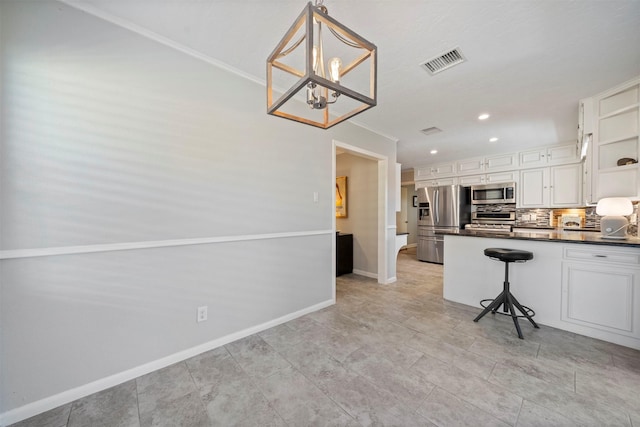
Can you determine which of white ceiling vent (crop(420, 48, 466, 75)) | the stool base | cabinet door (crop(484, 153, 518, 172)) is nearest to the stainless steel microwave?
cabinet door (crop(484, 153, 518, 172))

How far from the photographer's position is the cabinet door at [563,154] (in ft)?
13.8

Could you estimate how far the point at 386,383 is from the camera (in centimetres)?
165

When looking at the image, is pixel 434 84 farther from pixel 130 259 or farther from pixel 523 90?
pixel 130 259

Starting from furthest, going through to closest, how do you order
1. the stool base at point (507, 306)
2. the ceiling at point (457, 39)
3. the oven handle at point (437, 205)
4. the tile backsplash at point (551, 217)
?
1. the oven handle at point (437, 205)
2. the tile backsplash at point (551, 217)
3. the stool base at point (507, 306)
4. the ceiling at point (457, 39)

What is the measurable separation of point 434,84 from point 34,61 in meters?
3.03

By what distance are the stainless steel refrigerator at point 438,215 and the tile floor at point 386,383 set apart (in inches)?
126

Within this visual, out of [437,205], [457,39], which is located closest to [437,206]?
[437,205]

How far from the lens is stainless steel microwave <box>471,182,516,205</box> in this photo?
16.0 ft

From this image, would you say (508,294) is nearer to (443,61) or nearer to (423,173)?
(443,61)

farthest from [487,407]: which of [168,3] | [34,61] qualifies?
[34,61]

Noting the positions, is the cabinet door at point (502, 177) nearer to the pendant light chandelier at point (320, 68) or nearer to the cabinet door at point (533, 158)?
the cabinet door at point (533, 158)

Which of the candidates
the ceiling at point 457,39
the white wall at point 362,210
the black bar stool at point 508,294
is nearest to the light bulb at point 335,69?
the ceiling at point 457,39

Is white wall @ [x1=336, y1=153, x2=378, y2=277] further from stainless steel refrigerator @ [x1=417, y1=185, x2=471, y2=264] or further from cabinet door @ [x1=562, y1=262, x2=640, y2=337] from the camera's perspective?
cabinet door @ [x1=562, y1=262, x2=640, y2=337]

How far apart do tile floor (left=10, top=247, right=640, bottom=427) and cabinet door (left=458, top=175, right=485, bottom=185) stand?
143 inches
